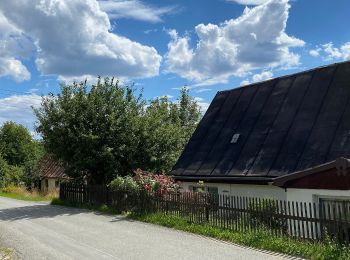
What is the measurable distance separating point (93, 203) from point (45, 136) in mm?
4814

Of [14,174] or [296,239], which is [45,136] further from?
[14,174]

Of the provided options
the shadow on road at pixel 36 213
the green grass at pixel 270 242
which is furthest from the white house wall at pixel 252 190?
the shadow on road at pixel 36 213

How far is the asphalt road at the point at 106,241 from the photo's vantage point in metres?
10.3

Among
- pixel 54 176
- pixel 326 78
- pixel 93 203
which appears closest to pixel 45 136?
pixel 93 203

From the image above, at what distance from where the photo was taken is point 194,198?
1502 centimetres

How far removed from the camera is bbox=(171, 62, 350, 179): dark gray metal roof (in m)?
15.3

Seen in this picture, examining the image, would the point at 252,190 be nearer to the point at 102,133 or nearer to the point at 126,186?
the point at 126,186

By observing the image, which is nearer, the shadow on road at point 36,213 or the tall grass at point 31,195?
the shadow on road at point 36,213

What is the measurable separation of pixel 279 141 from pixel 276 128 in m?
0.93

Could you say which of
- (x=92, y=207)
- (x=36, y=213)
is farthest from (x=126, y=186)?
(x=36, y=213)

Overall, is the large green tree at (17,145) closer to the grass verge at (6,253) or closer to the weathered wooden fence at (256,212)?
the weathered wooden fence at (256,212)

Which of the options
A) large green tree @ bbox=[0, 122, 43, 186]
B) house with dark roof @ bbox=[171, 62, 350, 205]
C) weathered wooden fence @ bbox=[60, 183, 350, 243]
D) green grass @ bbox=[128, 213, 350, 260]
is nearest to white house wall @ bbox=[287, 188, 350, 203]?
house with dark roof @ bbox=[171, 62, 350, 205]

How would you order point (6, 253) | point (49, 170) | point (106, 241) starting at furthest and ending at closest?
point (49, 170)
point (106, 241)
point (6, 253)

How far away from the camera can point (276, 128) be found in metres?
17.6
